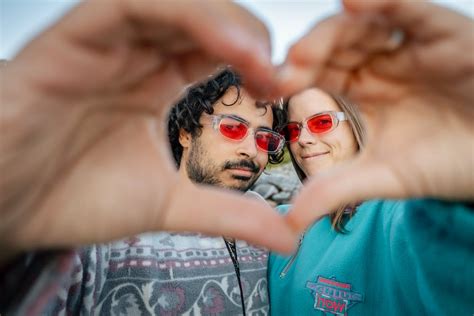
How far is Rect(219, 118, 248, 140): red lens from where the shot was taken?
2814 mm

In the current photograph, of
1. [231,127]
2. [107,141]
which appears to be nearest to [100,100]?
[107,141]

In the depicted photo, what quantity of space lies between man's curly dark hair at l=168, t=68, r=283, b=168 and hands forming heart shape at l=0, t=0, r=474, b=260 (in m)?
1.99

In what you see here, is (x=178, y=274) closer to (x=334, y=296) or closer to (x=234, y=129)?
(x=334, y=296)

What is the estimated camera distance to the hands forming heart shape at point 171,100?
0.71m

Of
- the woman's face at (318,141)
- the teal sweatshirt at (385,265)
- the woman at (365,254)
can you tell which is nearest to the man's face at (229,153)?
the woman's face at (318,141)

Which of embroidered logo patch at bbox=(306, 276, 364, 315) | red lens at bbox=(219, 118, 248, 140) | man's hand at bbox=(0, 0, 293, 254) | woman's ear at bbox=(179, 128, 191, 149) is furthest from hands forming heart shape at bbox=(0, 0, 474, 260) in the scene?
woman's ear at bbox=(179, 128, 191, 149)

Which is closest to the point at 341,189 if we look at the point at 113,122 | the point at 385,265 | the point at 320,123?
the point at 113,122

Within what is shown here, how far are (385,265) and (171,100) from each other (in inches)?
46.9

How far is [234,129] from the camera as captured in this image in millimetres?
2811

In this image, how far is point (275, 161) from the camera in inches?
148

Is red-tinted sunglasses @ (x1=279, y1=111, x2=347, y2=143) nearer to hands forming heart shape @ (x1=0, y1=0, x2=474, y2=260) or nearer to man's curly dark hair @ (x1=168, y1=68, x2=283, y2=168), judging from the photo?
man's curly dark hair @ (x1=168, y1=68, x2=283, y2=168)

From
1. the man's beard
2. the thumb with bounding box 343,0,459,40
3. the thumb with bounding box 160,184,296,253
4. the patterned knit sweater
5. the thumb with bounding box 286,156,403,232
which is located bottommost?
the patterned knit sweater

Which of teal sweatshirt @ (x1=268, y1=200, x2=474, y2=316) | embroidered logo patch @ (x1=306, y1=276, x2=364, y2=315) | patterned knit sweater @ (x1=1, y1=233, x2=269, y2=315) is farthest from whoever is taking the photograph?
embroidered logo patch @ (x1=306, y1=276, x2=364, y2=315)

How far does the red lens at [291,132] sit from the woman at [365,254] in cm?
7
